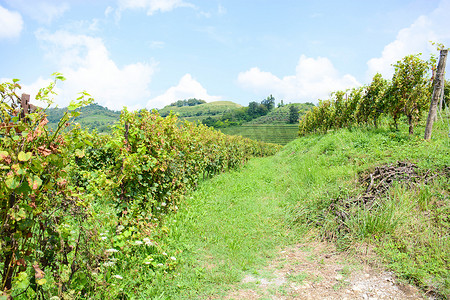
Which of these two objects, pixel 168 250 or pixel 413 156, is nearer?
pixel 168 250

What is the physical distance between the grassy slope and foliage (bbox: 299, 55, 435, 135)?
2319 millimetres

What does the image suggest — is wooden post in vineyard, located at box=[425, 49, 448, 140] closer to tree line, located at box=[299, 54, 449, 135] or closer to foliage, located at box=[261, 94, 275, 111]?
tree line, located at box=[299, 54, 449, 135]

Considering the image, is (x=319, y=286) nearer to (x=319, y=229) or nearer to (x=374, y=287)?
(x=374, y=287)

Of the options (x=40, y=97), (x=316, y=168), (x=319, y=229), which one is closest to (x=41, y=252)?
(x=40, y=97)

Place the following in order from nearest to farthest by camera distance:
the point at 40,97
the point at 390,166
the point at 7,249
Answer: the point at 7,249, the point at 40,97, the point at 390,166

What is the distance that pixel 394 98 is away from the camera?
362 inches

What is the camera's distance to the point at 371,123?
11.4 m

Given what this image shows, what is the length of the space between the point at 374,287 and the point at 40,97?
4.31 meters

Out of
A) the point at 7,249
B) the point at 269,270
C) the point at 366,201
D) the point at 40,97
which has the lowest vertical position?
the point at 269,270

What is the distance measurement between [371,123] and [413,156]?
6.24 metres

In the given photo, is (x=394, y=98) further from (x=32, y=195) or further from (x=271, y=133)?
(x=271, y=133)

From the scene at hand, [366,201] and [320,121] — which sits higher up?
[320,121]

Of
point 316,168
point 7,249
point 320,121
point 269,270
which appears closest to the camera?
point 7,249

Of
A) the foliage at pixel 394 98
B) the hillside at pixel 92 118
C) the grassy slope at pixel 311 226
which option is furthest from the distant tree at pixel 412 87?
the hillside at pixel 92 118
